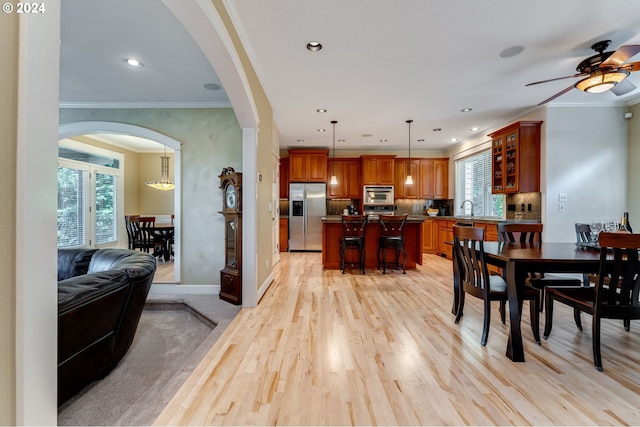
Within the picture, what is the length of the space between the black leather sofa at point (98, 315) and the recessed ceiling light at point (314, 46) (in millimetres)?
2422

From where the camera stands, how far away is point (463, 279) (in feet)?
8.70

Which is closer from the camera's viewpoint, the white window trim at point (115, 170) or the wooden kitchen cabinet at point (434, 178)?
the white window trim at point (115, 170)

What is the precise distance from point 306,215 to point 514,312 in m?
5.33

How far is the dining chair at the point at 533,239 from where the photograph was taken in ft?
8.43

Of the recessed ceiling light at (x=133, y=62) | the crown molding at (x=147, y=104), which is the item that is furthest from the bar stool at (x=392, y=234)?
the recessed ceiling light at (x=133, y=62)

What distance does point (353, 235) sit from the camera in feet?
15.8

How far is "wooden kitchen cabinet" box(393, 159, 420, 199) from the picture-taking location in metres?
7.31

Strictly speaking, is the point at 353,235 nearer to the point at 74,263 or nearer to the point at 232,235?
the point at 232,235

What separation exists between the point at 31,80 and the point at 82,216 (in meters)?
6.80

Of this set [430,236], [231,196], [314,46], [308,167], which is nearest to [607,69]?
[314,46]

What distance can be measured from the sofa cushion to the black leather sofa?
15 cm

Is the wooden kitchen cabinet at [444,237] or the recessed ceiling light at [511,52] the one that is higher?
the recessed ceiling light at [511,52]

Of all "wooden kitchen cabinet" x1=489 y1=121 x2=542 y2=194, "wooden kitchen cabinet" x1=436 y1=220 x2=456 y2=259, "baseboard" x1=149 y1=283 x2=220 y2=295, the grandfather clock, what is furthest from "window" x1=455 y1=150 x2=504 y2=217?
"baseboard" x1=149 y1=283 x2=220 y2=295

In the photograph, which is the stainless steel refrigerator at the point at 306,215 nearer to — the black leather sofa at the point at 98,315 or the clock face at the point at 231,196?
the clock face at the point at 231,196
